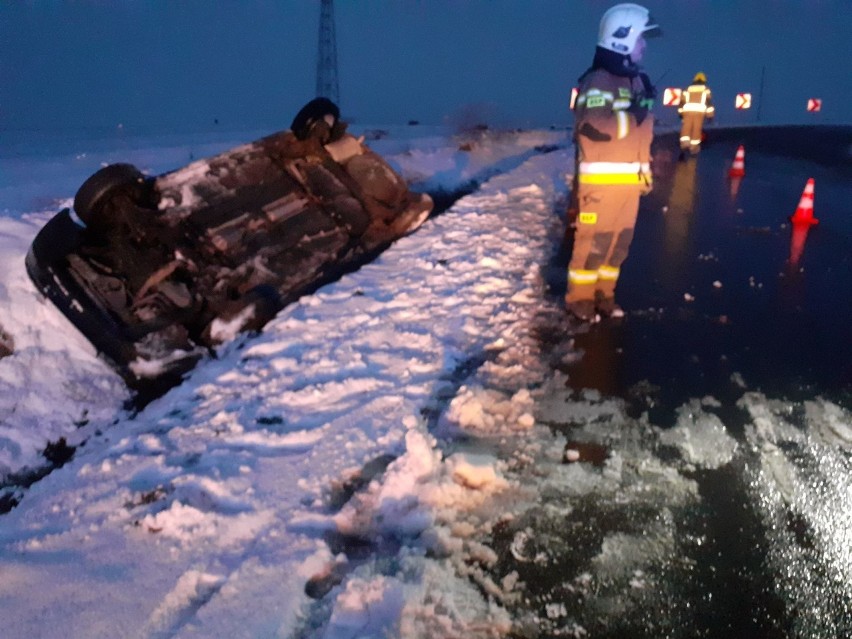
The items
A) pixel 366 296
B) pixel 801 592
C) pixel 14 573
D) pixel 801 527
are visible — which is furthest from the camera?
pixel 366 296

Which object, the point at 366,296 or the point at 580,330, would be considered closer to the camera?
the point at 580,330

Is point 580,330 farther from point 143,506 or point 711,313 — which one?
point 143,506

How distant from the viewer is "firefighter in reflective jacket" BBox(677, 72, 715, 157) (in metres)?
15.8

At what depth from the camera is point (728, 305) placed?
599 centimetres

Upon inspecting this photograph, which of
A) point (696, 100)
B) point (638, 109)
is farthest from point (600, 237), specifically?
point (696, 100)

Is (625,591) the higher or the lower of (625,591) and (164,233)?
the lower

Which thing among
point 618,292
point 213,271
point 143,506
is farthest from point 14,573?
point 618,292

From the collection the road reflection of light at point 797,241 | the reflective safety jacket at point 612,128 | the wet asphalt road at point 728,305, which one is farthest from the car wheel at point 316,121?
the road reflection of light at point 797,241

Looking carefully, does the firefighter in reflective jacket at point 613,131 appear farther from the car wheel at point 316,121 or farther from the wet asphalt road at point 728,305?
the car wheel at point 316,121

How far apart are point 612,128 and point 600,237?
3.00 feet

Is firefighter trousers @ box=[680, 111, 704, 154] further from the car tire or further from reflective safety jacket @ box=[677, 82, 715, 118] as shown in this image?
the car tire

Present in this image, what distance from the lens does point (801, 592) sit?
2752 mm

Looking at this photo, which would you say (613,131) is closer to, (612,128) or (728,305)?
(612,128)

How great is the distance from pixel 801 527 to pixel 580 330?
102 inches
